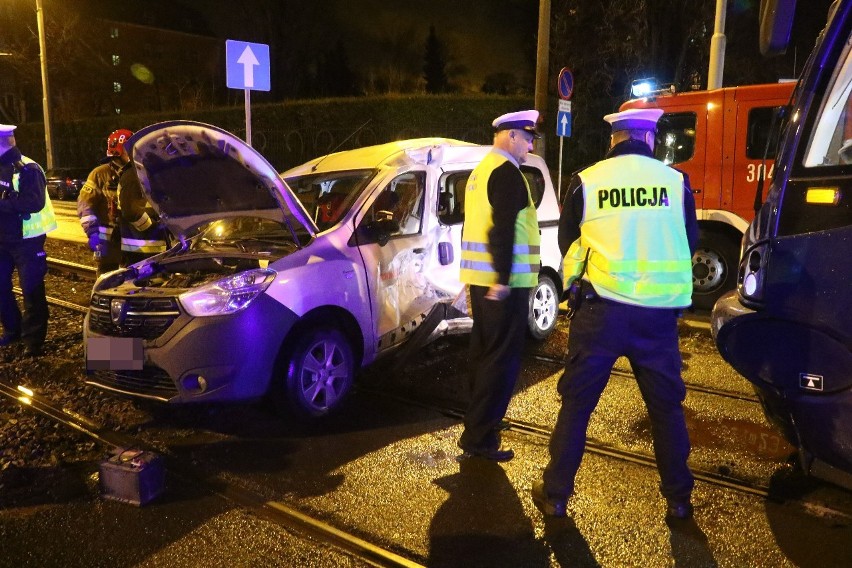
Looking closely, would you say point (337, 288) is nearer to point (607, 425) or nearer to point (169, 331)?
point (169, 331)

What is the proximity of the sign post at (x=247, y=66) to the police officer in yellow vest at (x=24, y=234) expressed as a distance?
7.24 ft

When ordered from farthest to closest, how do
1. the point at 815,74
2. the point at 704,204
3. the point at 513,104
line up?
the point at 513,104 < the point at 704,204 < the point at 815,74

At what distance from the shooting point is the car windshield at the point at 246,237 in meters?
4.77

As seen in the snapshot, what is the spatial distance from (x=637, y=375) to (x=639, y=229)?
0.69 meters

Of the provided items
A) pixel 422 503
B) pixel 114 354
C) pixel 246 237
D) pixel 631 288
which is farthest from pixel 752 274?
pixel 114 354

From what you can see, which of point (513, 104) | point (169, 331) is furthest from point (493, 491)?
point (513, 104)

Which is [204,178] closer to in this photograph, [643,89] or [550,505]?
[550,505]

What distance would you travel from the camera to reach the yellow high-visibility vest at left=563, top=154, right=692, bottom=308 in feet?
10.1

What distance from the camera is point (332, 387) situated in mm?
4715

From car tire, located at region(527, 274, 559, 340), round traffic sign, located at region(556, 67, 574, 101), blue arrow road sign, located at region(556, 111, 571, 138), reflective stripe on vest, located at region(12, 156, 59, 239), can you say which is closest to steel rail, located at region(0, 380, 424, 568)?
reflective stripe on vest, located at region(12, 156, 59, 239)

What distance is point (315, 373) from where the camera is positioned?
179 inches

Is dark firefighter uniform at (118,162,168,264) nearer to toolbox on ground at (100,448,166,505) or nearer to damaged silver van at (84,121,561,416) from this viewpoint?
damaged silver van at (84,121,561,416)

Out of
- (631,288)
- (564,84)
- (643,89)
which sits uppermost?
(564,84)

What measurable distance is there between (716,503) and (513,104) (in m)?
19.7
